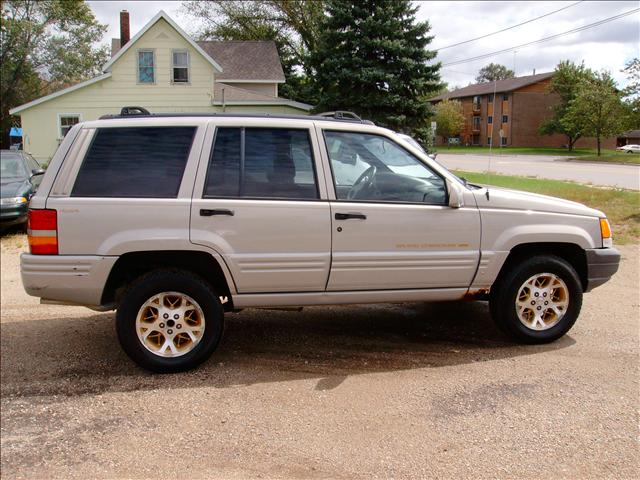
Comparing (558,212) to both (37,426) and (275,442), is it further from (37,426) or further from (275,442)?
(37,426)

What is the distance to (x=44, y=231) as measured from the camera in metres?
4.23

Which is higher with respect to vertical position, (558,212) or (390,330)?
(558,212)

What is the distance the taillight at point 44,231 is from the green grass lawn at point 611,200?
351 inches

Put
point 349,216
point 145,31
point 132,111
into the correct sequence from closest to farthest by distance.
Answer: point 349,216 → point 132,111 → point 145,31

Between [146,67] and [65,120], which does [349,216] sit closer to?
[146,67]

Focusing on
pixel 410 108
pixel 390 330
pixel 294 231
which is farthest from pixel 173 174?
pixel 410 108

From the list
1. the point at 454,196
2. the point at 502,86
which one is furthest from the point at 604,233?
the point at 502,86

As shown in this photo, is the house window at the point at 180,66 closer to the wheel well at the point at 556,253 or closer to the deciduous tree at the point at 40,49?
the deciduous tree at the point at 40,49

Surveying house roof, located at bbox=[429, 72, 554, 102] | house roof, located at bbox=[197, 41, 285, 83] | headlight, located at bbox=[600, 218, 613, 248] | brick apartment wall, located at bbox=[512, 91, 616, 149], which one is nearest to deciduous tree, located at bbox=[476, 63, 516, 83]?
house roof, located at bbox=[429, 72, 554, 102]

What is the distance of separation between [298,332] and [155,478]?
242cm

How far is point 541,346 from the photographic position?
5.02 m

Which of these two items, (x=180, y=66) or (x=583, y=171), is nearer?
(x=583, y=171)

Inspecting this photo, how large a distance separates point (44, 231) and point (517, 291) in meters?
3.75

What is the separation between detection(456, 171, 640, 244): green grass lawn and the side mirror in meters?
6.45
